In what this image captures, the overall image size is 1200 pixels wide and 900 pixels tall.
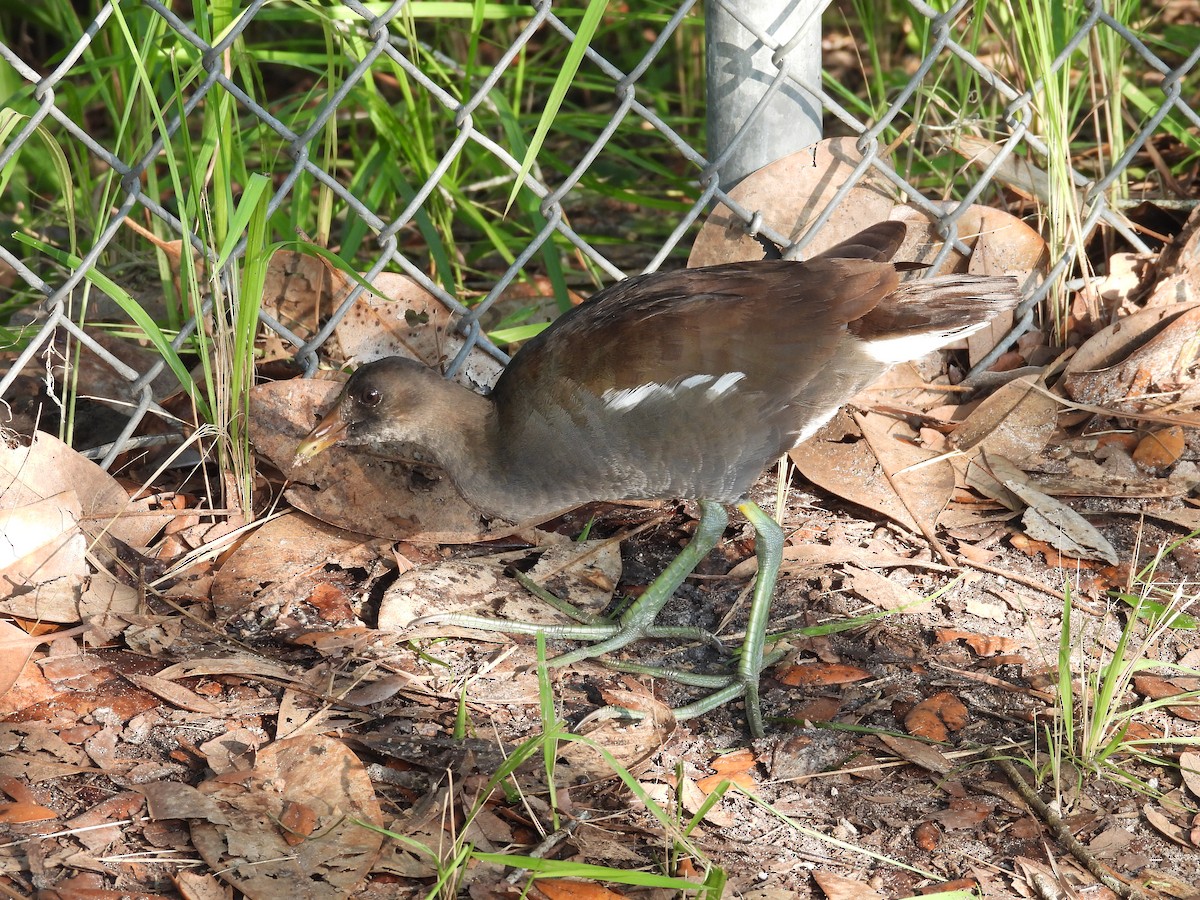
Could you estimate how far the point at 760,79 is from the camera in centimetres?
364

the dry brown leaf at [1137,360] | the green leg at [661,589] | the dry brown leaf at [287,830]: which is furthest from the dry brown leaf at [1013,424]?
the dry brown leaf at [287,830]

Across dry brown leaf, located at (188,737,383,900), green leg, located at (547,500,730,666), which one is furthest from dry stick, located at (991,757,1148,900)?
dry brown leaf, located at (188,737,383,900)

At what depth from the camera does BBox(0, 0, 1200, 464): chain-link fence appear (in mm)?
3316

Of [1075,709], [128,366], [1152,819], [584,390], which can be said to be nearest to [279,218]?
[128,366]

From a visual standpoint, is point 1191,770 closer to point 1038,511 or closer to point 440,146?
point 1038,511

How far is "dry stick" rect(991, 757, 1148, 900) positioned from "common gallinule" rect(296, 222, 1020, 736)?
684 mm

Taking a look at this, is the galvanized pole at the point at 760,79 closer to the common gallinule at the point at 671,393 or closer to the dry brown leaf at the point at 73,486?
the common gallinule at the point at 671,393

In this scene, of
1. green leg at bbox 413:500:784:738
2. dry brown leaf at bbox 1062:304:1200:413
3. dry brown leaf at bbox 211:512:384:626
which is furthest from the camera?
dry brown leaf at bbox 1062:304:1200:413

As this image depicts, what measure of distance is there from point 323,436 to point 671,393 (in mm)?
949

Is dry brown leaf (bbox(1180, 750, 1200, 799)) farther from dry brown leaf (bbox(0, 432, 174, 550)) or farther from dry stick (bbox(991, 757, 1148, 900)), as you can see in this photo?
dry brown leaf (bbox(0, 432, 174, 550))

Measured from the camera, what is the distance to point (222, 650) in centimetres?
307

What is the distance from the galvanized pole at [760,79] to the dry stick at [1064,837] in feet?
6.15

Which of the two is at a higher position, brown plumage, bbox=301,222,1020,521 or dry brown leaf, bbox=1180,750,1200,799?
brown plumage, bbox=301,222,1020,521

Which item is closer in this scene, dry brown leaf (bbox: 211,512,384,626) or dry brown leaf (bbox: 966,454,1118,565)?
dry brown leaf (bbox: 211,512,384,626)
